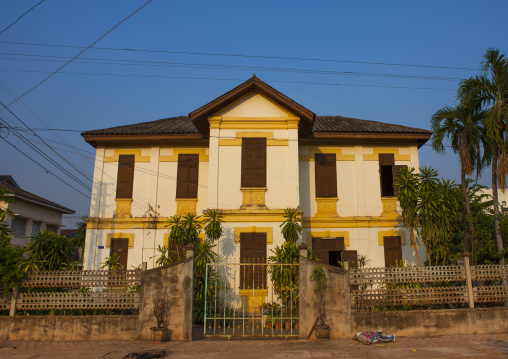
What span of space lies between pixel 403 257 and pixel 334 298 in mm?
6161

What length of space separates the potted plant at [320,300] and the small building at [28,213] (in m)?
18.8

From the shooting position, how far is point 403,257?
46.4 ft

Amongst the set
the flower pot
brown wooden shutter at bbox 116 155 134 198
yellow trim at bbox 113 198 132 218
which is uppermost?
brown wooden shutter at bbox 116 155 134 198

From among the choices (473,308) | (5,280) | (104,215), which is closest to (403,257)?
(473,308)

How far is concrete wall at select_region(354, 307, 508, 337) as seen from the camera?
9.14 meters

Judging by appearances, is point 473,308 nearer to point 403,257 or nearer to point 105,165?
point 403,257

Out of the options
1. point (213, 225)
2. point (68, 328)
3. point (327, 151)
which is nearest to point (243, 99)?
point (327, 151)

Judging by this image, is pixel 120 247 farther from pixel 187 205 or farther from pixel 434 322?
pixel 434 322

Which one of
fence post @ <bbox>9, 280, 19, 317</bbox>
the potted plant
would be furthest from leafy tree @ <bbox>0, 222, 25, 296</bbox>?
the potted plant

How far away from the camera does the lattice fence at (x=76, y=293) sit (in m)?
9.26

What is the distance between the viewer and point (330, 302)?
Answer: 9.13m

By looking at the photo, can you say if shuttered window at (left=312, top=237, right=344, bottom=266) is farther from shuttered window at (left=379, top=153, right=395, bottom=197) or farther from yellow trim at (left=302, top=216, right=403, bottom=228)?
shuttered window at (left=379, top=153, right=395, bottom=197)

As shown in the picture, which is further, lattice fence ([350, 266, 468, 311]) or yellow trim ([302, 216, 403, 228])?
yellow trim ([302, 216, 403, 228])

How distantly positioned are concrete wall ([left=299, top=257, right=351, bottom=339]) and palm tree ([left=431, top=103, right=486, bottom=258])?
23.2ft
